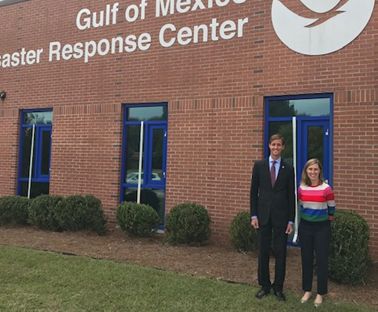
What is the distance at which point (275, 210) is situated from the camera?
5.50 meters

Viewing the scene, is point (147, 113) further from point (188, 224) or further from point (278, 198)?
point (278, 198)

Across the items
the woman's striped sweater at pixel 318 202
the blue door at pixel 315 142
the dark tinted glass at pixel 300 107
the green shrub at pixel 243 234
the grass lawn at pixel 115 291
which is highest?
the dark tinted glass at pixel 300 107

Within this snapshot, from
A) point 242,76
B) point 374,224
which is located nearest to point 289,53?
point 242,76

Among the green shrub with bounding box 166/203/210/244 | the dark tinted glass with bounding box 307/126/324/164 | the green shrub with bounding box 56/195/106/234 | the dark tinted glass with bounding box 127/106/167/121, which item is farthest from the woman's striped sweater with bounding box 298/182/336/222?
the green shrub with bounding box 56/195/106/234

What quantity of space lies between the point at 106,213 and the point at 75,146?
181 cm

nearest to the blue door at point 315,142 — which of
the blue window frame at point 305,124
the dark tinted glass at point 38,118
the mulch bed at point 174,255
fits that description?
the blue window frame at point 305,124

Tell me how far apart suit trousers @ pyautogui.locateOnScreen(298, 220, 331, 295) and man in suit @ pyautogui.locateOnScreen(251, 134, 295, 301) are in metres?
0.20

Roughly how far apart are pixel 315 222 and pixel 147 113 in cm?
557

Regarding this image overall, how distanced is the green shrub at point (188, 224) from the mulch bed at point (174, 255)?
0.20 m

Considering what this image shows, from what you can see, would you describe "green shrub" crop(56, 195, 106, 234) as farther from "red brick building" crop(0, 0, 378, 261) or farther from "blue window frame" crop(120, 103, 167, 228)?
"blue window frame" crop(120, 103, 167, 228)

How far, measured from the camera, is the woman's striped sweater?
5.36 m

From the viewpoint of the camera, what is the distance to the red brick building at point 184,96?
25.8ft

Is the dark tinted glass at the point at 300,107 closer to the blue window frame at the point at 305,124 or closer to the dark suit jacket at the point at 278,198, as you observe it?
the blue window frame at the point at 305,124

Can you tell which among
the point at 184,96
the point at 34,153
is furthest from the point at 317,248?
the point at 34,153
